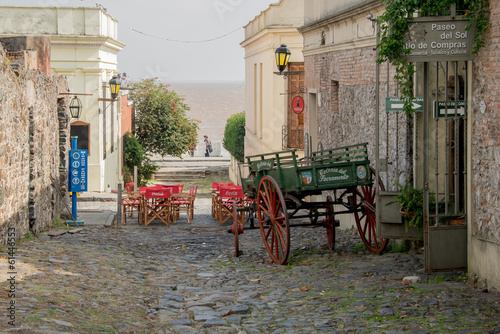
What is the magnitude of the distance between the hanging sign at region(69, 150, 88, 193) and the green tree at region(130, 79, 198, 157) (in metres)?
17.6

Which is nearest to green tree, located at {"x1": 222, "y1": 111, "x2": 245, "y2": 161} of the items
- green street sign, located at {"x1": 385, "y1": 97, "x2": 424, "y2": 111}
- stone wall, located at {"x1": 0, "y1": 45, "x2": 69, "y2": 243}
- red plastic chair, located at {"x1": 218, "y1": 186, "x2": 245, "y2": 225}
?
red plastic chair, located at {"x1": 218, "y1": 186, "x2": 245, "y2": 225}

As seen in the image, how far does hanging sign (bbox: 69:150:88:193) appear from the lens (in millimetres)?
14587

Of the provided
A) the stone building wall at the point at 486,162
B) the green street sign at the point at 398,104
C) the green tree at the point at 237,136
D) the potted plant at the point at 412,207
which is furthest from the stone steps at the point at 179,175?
the stone building wall at the point at 486,162

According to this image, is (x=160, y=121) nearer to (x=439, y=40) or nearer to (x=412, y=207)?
(x=412, y=207)

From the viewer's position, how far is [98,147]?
23.5m

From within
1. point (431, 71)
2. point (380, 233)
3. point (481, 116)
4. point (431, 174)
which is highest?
point (431, 71)

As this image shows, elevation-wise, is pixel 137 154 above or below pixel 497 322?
above

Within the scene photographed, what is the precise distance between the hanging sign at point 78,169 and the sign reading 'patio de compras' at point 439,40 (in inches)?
355

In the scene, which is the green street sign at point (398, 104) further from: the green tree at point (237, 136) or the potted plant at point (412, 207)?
the green tree at point (237, 136)

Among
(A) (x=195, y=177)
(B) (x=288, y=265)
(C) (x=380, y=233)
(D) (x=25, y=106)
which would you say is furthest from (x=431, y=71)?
(A) (x=195, y=177)

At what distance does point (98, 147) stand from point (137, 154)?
5875 mm

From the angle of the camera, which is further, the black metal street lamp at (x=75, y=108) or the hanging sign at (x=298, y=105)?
the hanging sign at (x=298, y=105)

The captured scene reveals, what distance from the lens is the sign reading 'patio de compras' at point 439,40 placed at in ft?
25.6

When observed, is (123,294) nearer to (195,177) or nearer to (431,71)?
(431,71)
